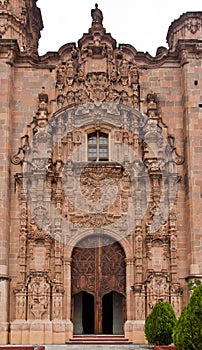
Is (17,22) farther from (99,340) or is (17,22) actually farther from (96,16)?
(99,340)

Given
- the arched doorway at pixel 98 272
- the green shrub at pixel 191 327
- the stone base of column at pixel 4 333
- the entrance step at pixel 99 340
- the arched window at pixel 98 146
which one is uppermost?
the arched window at pixel 98 146

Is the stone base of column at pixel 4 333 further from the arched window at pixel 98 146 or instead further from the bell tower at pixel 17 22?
the bell tower at pixel 17 22

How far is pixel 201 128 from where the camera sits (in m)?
20.5

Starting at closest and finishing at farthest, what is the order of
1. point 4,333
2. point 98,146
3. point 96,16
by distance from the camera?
point 4,333 → point 98,146 → point 96,16

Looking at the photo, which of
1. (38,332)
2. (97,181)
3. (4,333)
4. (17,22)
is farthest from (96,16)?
(4,333)

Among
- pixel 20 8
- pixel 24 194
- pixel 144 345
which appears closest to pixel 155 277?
pixel 144 345

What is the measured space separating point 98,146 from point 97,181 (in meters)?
1.42

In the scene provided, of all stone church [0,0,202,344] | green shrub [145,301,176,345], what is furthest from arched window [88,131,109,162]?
green shrub [145,301,176,345]

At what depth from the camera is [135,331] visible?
1902 centimetres

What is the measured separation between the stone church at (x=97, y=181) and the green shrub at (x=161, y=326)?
10.6 feet

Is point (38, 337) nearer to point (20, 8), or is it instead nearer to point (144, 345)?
point (144, 345)

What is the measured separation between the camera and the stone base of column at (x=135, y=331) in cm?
1891

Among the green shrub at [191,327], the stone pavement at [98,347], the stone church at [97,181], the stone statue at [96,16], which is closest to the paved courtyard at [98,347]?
the stone pavement at [98,347]

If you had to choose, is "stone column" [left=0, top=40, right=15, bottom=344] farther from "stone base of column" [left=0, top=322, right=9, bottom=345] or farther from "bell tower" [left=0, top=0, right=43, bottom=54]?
"bell tower" [left=0, top=0, right=43, bottom=54]
